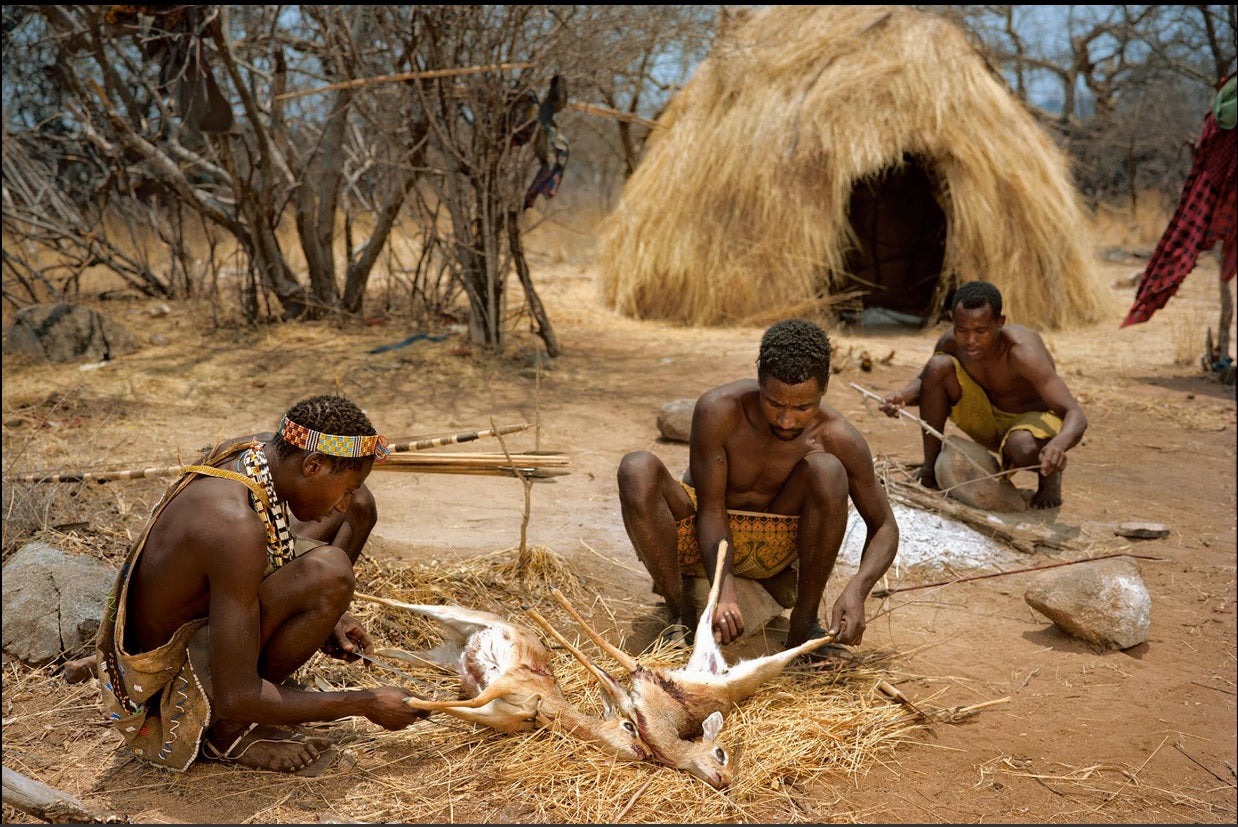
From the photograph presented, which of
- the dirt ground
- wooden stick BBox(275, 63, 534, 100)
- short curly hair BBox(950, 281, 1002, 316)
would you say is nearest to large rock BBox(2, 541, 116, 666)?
the dirt ground

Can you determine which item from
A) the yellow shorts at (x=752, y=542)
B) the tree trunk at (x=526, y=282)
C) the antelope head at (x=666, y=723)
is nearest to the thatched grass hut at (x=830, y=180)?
the tree trunk at (x=526, y=282)

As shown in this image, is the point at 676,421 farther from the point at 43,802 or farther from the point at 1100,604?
the point at 43,802

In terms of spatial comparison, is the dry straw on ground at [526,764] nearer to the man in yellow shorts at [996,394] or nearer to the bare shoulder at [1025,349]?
the man in yellow shorts at [996,394]

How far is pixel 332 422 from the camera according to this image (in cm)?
192

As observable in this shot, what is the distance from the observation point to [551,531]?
3648 mm

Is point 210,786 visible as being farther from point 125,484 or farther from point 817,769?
point 125,484

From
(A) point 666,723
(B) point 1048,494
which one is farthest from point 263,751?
(B) point 1048,494

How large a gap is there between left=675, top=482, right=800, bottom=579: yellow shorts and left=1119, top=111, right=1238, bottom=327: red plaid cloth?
4584 mm

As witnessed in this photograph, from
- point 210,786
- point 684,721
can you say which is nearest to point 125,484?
point 210,786

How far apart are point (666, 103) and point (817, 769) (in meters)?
9.58

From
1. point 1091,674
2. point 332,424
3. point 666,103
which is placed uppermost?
point 666,103

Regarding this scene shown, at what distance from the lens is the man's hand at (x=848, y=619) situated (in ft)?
8.15

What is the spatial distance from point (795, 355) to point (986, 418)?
219 centimetres

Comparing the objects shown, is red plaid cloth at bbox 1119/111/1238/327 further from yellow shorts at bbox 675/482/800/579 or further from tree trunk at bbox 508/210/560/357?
yellow shorts at bbox 675/482/800/579
